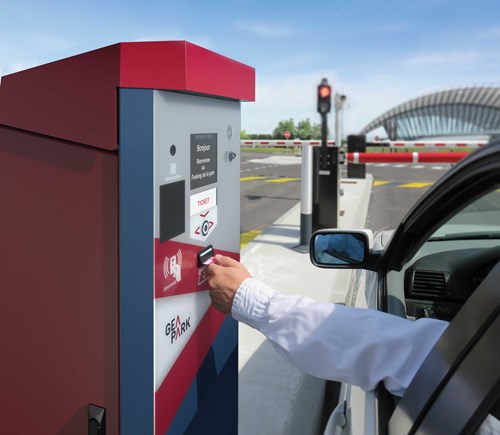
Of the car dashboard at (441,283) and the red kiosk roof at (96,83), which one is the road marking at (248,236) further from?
the red kiosk roof at (96,83)

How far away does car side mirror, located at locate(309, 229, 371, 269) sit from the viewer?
220 centimetres

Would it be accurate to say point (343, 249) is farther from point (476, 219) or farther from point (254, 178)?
point (254, 178)

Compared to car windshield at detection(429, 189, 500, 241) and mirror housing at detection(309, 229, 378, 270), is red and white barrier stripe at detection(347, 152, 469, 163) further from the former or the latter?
mirror housing at detection(309, 229, 378, 270)

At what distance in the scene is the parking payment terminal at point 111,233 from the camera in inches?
56.7

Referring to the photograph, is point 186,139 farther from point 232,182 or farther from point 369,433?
point 369,433

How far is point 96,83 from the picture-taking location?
1432 millimetres

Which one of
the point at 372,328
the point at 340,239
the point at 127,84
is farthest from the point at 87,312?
the point at 340,239

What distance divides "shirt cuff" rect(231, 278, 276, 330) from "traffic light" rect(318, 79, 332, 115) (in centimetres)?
652

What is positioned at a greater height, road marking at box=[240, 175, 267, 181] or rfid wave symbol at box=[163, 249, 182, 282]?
road marking at box=[240, 175, 267, 181]

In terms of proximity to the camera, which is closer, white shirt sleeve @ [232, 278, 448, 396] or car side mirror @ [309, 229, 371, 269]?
white shirt sleeve @ [232, 278, 448, 396]

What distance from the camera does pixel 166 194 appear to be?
1541mm

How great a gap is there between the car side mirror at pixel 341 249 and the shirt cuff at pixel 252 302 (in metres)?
0.81

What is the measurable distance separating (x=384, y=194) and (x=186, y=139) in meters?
14.0

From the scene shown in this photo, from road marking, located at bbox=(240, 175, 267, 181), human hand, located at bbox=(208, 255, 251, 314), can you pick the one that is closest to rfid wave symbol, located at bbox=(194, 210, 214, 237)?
human hand, located at bbox=(208, 255, 251, 314)
